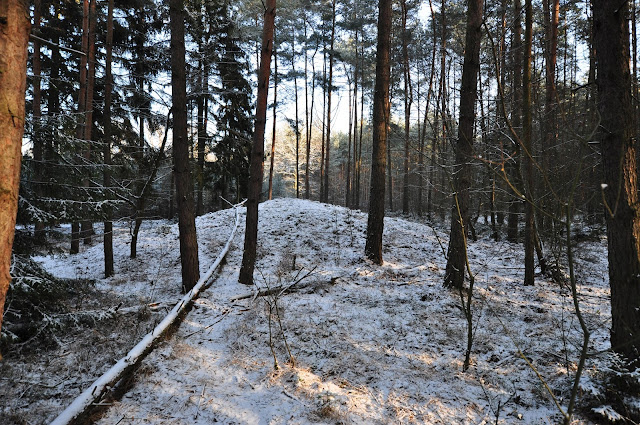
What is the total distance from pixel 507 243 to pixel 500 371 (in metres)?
9.82

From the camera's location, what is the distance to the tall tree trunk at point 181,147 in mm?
6266

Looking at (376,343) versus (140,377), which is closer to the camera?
(140,377)

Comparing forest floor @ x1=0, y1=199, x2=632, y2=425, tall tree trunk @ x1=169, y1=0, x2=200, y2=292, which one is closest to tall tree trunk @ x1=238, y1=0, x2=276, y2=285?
forest floor @ x1=0, y1=199, x2=632, y2=425

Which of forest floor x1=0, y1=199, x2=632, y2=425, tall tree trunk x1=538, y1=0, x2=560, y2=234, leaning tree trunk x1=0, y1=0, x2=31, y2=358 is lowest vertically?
forest floor x1=0, y1=199, x2=632, y2=425

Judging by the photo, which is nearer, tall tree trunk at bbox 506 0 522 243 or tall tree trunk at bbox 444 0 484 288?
tall tree trunk at bbox 506 0 522 243

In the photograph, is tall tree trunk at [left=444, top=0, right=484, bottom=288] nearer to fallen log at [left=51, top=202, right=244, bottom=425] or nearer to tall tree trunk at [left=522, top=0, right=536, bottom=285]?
tall tree trunk at [left=522, top=0, right=536, bottom=285]

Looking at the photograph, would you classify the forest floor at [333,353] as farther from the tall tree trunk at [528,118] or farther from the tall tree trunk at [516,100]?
the tall tree trunk at [516,100]

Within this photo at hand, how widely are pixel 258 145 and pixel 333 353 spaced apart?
4.56 metres

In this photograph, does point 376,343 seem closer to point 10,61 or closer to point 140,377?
point 140,377

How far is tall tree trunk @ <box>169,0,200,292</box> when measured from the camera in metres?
6.27

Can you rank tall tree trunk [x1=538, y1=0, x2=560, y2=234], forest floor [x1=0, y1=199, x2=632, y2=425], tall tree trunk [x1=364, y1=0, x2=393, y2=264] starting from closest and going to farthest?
forest floor [x1=0, y1=199, x2=632, y2=425] < tall tree trunk [x1=538, y1=0, x2=560, y2=234] < tall tree trunk [x1=364, y1=0, x2=393, y2=264]

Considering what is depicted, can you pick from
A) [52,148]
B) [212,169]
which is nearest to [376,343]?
[52,148]

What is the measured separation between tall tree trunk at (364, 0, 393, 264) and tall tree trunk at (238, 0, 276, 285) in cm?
274

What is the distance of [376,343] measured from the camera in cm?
475
